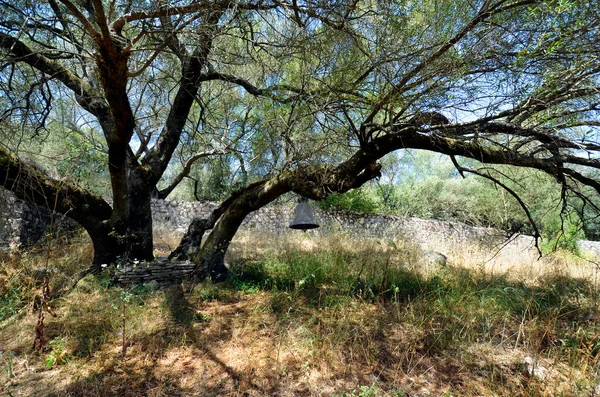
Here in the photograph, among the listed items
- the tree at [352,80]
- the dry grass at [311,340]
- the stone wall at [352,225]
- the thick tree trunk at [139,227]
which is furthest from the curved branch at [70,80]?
the stone wall at [352,225]

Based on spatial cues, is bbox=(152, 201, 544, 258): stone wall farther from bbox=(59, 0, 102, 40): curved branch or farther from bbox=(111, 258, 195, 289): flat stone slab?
bbox=(59, 0, 102, 40): curved branch

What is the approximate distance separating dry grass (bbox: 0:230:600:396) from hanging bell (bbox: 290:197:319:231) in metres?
0.84

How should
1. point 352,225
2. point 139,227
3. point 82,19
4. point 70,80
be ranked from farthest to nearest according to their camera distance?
point 352,225 < point 139,227 < point 70,80 < point 82,19

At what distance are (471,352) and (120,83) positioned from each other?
488 centimetres

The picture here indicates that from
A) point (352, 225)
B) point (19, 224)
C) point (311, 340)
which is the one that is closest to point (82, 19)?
point (311, 340)

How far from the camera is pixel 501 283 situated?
4875 mm

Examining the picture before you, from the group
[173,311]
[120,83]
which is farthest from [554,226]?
[120,83]

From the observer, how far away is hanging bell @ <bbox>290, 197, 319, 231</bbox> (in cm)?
459

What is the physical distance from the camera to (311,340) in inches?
124

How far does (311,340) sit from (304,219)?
1.87m

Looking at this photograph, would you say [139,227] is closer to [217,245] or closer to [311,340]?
[217,245]

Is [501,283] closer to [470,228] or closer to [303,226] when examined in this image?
[303,226]

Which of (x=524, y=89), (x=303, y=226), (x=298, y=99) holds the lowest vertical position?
(x=303, y=226)

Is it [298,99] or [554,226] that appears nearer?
[298,99]
